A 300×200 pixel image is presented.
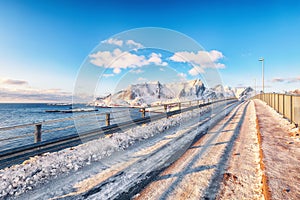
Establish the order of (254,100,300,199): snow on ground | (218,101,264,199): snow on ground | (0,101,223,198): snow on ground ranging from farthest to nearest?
1. (0,101,223,198): snow on ground
2. (218,101,264,199): snow on ground
3. (254,100,300,199): snow on ground

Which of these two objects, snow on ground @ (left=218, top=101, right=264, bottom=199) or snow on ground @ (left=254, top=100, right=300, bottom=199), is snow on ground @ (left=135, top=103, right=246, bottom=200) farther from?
snow on ground @ (left=254, top=100, right=300, bottom=199)

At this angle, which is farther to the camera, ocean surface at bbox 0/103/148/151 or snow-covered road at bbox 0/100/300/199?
ocean surface at bbox 0/103/148/151

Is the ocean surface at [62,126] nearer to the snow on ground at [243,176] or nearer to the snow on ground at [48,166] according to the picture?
the snow on ground at [48,166]

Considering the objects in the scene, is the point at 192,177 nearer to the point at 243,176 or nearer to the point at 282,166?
the point at 243,176

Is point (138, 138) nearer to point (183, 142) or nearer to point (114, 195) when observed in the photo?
point (183, 142)

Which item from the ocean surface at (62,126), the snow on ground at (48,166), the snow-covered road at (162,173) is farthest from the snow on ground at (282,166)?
the ocean surface at (62,126)

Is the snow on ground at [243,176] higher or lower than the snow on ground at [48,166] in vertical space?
higher

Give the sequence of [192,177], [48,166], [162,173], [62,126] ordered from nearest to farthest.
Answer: [192,177]
[162,173]
[48,166]
[62,126]

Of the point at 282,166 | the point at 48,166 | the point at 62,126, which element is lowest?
the point at 62,126

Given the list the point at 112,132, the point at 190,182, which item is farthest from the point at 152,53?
the point at 190,182

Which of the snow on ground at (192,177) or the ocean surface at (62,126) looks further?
the ocean surface at (62,126)

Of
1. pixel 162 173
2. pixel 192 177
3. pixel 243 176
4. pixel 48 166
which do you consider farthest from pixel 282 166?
pixel 48 166

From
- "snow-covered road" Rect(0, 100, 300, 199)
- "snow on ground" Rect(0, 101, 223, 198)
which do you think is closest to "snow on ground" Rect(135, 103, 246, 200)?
"snow-covered road" Rect(0, 100, 300, 199)

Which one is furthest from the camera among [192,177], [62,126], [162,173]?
[62,126]
